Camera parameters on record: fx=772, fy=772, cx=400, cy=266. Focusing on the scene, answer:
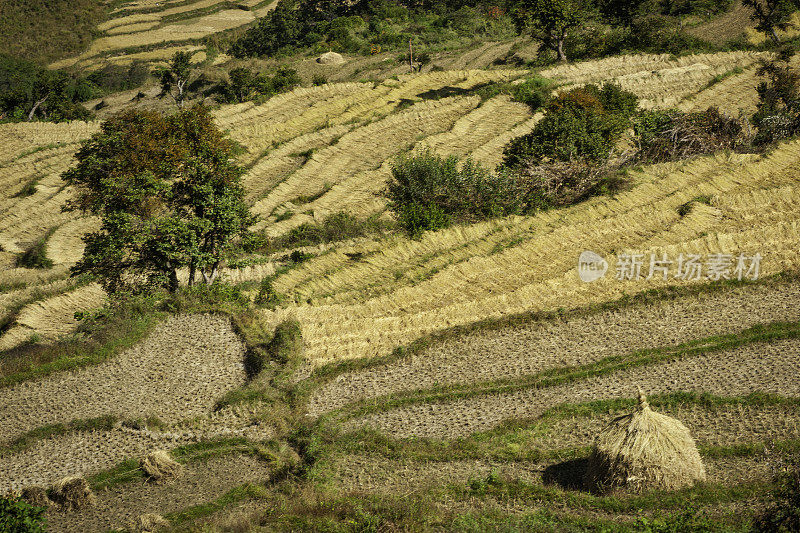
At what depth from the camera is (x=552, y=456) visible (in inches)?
961

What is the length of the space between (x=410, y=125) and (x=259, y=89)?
22.1 meters

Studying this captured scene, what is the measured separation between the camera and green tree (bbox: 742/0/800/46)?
7381 cm

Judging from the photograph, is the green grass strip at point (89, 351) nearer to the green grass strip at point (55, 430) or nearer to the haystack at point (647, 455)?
the green grass strip at point (55, 430)

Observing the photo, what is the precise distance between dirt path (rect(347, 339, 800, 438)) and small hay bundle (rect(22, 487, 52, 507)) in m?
9.82

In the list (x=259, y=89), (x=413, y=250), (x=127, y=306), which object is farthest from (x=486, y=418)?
(x=259, y=89)

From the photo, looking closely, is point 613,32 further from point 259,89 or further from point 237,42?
point 237,42

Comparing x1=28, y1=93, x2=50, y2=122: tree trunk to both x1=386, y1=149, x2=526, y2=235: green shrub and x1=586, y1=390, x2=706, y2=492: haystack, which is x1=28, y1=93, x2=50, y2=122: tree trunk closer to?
x1=386, y1=149, x2=526, y2=235: green shrub

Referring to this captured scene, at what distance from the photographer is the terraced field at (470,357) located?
24703mm

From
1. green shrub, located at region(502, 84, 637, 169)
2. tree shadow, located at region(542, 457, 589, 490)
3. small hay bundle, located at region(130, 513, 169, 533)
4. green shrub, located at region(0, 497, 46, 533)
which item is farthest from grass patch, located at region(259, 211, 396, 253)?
green shrub, located at region(0, 497, 46, 533)

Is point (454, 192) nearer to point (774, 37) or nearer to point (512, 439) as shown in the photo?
Result: point (512, 439)

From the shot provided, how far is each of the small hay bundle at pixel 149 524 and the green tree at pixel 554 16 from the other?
5499cm

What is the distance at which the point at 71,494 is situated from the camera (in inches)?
924

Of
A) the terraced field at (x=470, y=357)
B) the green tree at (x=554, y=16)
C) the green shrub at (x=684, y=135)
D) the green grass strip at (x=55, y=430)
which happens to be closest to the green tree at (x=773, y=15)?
the green tree at (x=554, y=16)

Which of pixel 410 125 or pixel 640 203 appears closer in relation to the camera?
pixel 640 203
